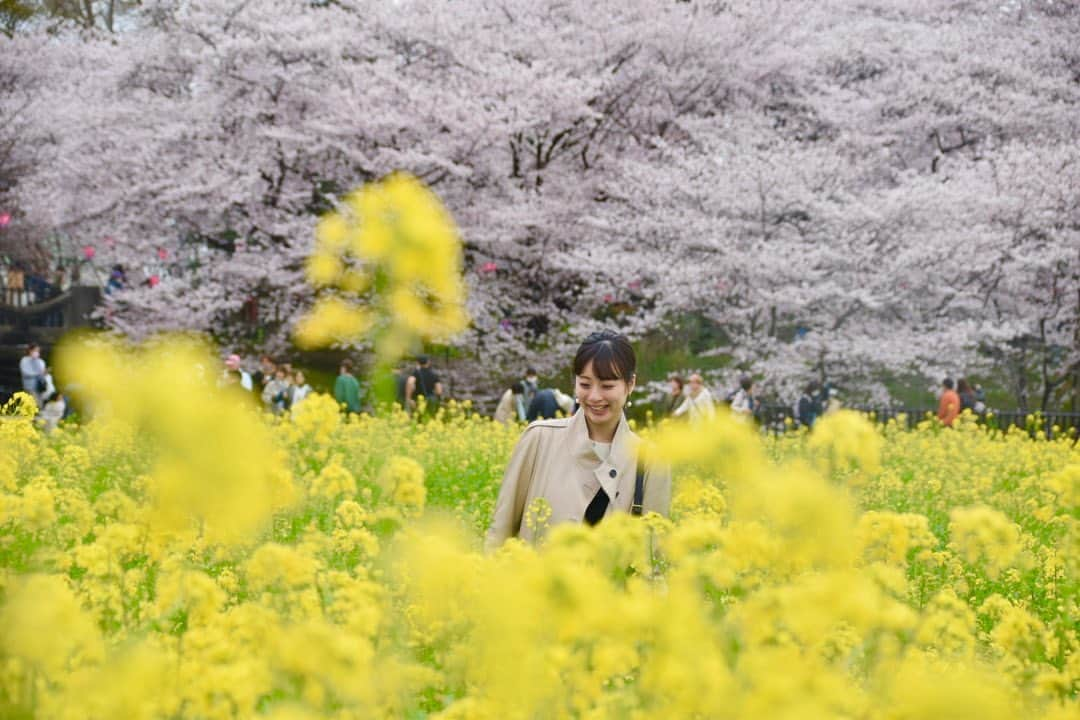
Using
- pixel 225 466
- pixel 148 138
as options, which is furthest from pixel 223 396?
pixel 148 138

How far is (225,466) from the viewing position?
1275 millimetres

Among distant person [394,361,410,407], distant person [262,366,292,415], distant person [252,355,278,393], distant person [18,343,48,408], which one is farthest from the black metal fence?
distant person [18,343,48,408]

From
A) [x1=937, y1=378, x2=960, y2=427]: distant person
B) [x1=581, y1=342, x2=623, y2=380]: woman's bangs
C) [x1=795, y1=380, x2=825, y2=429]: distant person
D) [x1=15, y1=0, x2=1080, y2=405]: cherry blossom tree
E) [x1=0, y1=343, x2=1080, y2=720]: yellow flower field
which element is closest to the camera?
[x1=0, y1=343, x2=1080, y2=720]: yellow flower field

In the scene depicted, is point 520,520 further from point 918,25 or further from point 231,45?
point 918,25

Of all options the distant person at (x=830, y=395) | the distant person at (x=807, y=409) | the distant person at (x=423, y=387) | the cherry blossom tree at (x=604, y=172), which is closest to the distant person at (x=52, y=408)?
the distant person at (x=423, y=387)

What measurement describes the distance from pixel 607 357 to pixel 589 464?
0.34 meters

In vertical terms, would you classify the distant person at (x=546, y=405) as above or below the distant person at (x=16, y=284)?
below

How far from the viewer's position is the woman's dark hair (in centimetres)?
321

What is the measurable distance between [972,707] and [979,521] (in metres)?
1.08

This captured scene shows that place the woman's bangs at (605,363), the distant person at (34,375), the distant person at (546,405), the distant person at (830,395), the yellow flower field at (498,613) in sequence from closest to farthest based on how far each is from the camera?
the yellow flower field at (498,613), the woman's bangs at (605,363), the distant person at (546,405), the distant person at (34,375), the distant person at (830,395)

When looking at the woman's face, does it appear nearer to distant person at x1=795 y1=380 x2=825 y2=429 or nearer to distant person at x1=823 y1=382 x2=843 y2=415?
distant person at x1=795 y1=380 x2=825 y2=429

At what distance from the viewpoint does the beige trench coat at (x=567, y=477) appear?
330 cm

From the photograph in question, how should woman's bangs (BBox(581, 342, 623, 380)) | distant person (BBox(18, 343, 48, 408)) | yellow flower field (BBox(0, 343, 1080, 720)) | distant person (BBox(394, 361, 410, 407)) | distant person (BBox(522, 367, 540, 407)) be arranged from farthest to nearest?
1. distant person (BBox(394, 361, 410, 407))
2. distant person (BBox(522, 367, 540, 407))
3. distant person (BBox(18, 343, 48, 408))
4. woman's bangs (BBox(581, 342, 623, 380))
5. yellow flower field (BBox(0, 343, 1080, 720))

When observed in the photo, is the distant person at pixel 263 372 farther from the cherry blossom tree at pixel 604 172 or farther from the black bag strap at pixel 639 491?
the black bag strap at pixel 639 491
